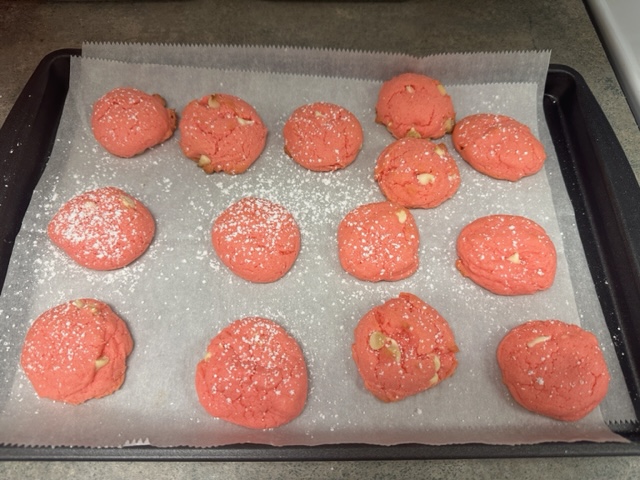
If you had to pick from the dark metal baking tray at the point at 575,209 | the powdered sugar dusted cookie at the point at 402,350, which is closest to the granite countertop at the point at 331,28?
the dark metal baking tray at the point at 575,209

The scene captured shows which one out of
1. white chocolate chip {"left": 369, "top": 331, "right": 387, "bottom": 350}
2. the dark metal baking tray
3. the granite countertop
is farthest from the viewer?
the granite countertop

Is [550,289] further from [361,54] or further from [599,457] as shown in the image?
[361,54]

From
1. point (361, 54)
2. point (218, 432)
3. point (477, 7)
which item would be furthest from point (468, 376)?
point (477, 7)

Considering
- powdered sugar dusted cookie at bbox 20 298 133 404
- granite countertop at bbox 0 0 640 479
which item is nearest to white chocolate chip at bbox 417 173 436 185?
granite countertop at bbox 0 0 640 479

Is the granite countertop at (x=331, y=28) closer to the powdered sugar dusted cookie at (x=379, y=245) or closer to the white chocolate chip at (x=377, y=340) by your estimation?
the powdered sugar dusted cookie at (x=379, y=245)

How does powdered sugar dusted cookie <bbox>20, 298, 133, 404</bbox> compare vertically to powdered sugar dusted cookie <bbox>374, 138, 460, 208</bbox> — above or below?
below

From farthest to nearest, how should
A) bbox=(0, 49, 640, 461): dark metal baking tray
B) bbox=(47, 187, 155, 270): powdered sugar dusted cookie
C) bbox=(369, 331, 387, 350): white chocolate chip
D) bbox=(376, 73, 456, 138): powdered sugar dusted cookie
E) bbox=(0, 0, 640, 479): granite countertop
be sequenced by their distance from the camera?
bbox=(0, 0, 640, 479): granite countertop < bbox=(376, 73, 456, 138): powdered sugar dusted cookie < bbox=(47, 187, 155, 270): powdered sugar dusted cookie < bbox=(369, 331, 387, 350): white chocolate chip < bbox=(0, 49, 640, 461): dark metal baking tray

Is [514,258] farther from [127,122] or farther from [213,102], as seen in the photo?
[127,122]

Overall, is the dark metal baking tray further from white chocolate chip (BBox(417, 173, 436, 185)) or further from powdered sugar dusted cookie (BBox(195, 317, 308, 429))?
white chocolate chip (BBox(417, 173, 436, 185))
